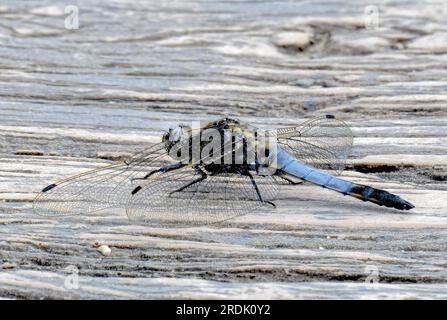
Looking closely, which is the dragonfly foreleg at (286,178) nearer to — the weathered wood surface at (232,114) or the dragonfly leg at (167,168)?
the weathered wood surface at (232,114)

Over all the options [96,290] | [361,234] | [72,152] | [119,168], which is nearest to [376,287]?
[361,234]

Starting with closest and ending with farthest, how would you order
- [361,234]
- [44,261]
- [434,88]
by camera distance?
[44,261] → [361,234] → [434,88]

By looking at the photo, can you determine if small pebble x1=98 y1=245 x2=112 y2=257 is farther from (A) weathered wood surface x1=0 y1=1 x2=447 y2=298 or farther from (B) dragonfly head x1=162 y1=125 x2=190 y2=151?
(B) dragonfly head x1=162 y1=125 x2=190 y2=151

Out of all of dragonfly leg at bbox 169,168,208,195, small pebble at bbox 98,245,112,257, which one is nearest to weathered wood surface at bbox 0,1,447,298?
small pebble at bbox 98,245,112,257

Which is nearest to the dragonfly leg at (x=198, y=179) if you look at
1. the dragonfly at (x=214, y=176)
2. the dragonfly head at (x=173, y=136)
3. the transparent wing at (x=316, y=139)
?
the dragonfly at (x=214, y=176)

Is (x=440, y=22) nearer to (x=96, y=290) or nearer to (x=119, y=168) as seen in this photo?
(x=119, y=168)

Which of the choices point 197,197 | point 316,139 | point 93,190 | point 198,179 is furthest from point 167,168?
point 316,139
